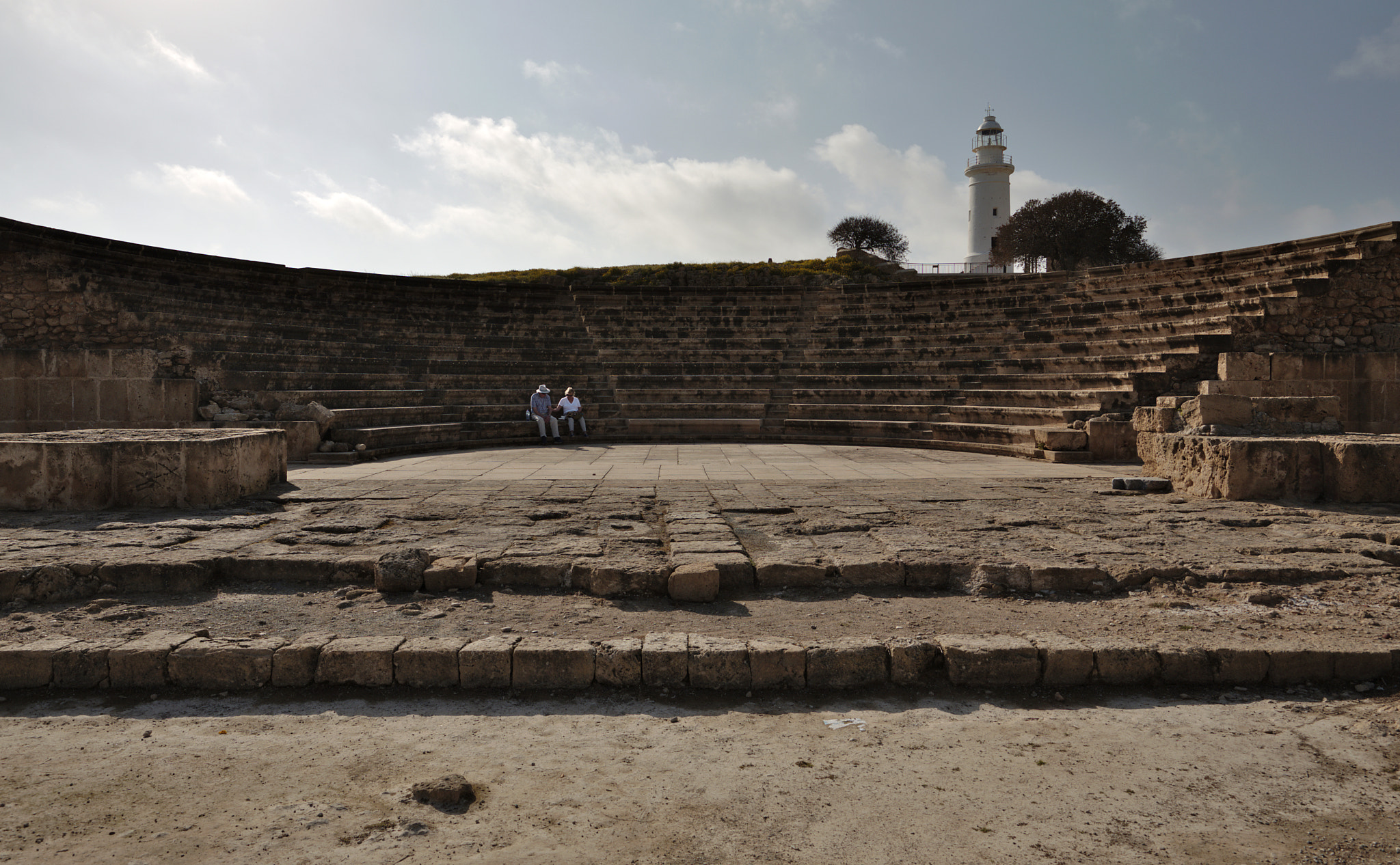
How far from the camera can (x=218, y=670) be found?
3.25 metres

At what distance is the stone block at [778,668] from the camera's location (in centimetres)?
323

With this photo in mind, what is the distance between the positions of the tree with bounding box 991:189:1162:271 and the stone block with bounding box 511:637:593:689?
115 ft

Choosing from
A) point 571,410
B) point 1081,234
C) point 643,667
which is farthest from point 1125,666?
point 1081,234

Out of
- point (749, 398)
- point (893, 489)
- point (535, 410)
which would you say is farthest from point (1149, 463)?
point (535, 410)

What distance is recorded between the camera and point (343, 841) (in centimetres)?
213

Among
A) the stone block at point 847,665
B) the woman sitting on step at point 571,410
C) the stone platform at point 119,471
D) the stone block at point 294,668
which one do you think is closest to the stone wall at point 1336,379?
the stone block at point 847,665

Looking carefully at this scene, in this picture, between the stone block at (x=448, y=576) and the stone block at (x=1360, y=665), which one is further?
the stone block at (x=448, y=576)

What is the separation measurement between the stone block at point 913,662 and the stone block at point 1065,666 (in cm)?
46

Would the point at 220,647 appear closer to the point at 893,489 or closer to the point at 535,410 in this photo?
the point at 893,489

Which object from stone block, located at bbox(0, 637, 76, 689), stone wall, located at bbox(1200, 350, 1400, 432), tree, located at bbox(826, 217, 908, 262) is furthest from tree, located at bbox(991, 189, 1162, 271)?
stone block, located at bbox(0, 637, 76, 689)

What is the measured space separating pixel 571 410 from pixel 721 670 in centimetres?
1031

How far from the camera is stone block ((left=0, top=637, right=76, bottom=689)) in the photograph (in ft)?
10.6

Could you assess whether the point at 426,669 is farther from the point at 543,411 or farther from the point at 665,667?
the point at 543,411

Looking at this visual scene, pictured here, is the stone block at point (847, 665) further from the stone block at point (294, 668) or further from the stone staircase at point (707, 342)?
the stone staircase at point (707, 342)
